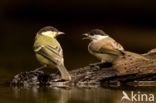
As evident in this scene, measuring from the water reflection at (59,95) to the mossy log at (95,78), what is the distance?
0.13 feet

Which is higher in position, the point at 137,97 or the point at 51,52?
the point at 51,52

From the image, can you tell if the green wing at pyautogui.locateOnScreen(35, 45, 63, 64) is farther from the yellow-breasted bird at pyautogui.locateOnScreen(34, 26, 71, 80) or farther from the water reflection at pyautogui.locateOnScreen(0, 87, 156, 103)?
the water reflection at pyautogui.locateOnScreen(0, 87, 156, 103)

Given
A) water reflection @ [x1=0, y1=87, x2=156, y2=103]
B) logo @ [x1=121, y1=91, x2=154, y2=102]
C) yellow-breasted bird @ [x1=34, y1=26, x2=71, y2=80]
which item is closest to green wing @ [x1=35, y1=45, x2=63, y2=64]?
yellow-breasted bird @ [x1=34, y1=26, x2=71, y2=80]

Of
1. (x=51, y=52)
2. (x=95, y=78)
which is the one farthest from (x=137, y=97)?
(x=51, y=52)

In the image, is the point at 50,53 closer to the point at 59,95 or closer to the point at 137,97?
the point at 59,95

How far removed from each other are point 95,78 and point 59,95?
0.19 metres

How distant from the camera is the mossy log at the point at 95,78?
2764 mm

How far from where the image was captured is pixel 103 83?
2781 millimetres

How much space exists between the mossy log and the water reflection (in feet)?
0.13

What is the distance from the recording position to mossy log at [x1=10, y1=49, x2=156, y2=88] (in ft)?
9.07

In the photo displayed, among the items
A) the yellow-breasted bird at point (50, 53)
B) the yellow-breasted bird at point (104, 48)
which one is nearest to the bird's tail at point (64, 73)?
the yellow-breasted bird at point (50, 53)

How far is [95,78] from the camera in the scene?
278 centimetres

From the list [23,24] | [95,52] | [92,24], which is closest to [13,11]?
[23,24]

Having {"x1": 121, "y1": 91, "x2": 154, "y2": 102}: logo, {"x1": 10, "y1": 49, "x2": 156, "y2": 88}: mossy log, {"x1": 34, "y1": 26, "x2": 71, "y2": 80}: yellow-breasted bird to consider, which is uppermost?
{"x1": 34, "y1": 26, "x2": 71, "y2": 80}: yellow-breasted bird
